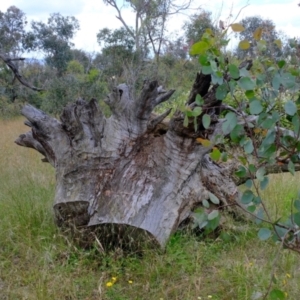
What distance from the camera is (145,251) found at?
2.70 m

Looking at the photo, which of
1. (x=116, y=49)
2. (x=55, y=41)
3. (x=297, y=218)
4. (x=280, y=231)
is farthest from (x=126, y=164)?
(x=55, y=41)

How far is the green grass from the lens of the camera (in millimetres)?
2338

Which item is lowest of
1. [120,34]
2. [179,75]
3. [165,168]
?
[165,168]

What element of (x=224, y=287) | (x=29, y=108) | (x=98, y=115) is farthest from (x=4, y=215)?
(x=224, y=287)

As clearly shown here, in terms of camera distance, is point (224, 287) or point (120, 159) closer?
point (224, 287)

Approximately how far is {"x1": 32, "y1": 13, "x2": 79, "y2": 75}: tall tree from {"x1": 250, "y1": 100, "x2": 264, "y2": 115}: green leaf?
17476 mm

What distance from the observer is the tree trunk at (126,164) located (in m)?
2.85

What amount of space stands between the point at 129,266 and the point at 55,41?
54.6 feet

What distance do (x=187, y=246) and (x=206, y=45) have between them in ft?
6.33

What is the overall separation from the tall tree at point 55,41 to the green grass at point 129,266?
15526mm

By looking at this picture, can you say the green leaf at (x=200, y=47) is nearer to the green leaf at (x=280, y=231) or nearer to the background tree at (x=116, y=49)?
the green leaf at (x=280, y=231)

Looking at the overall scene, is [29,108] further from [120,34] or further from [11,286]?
[120,34]

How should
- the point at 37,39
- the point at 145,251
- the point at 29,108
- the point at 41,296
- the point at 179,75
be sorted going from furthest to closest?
the point at 37,39
the point at 179,75
the point at 29,108
the point at 145,251
the point at 41,296

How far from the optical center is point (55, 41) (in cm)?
1794
